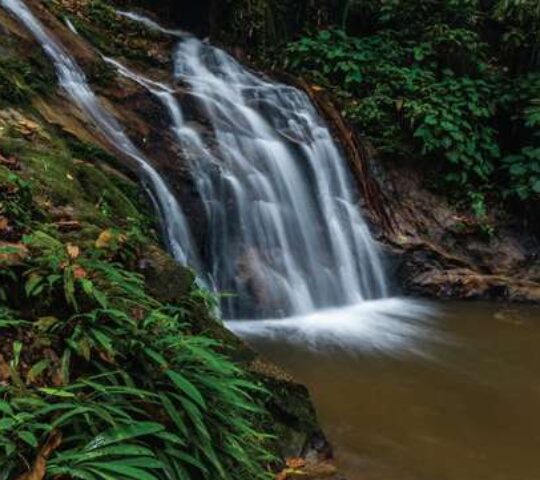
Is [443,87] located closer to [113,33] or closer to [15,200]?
[113,33]

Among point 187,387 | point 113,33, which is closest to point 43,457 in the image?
point 187,387

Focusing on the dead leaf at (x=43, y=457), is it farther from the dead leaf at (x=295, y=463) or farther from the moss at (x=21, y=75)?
the moss at (x=21, y=75)

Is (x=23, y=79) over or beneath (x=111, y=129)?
over

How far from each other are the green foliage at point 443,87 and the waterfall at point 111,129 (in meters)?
A: 4.30

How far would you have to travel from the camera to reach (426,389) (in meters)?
5.46

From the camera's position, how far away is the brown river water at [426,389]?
427cm

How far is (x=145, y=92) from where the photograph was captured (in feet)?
26.7

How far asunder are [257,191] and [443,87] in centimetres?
467

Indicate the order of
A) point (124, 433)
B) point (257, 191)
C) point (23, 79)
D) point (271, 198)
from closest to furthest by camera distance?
point (124, 433)
point (23, 79)
point (257, 191)
point (271, 198)

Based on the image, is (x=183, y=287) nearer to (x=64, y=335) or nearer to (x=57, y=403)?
(x=64, y=335)

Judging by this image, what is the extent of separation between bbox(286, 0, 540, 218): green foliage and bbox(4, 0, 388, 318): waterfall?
1467 millimetres

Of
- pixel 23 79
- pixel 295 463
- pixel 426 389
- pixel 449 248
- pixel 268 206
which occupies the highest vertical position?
pixel 23 79

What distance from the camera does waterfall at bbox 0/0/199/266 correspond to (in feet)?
21.0

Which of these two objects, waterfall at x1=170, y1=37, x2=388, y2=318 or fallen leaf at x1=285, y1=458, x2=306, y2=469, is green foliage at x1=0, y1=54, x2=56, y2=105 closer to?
waterfall at x1=170, y1=37, x2=388, y2=318
